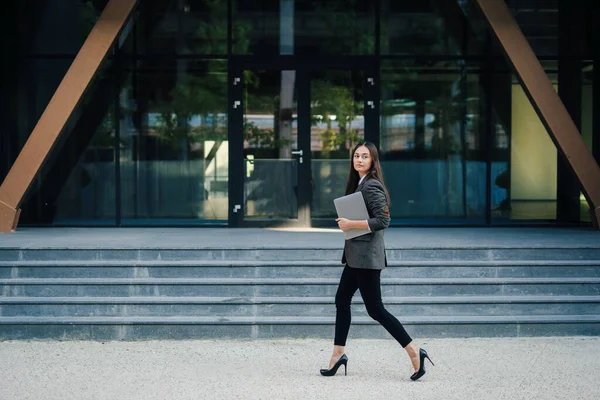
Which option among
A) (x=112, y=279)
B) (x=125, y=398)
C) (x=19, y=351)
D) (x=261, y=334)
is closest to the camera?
(x=125, y=398)

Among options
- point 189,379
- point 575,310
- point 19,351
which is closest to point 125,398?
point 189,379

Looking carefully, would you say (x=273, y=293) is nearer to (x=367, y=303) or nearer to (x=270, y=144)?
(x=367, y=303)

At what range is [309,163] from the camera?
13.5 m

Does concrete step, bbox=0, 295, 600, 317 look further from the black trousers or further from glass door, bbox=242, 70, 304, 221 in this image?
glass door, bbox=242, 70, 304, 221

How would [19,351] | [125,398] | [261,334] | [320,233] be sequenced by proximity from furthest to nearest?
[320,233] < [261,334] < [19,351] < [125,398]

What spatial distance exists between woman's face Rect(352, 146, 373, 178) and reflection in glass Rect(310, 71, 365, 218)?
22.0 feet

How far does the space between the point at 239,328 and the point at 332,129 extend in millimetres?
5703

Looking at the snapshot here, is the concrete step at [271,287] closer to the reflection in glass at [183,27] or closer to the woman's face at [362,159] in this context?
the woman's face at [362,159]

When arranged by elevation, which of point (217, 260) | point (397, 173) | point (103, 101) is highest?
point (103, 101)

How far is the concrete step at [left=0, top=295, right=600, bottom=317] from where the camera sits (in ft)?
28.9

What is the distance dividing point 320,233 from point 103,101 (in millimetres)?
4246

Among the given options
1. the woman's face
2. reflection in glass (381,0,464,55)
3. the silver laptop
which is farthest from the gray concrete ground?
reflection in glass (381,0,464,55)

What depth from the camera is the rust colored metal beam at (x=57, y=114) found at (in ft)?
37.4

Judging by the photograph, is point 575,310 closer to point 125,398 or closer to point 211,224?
point 125,398
